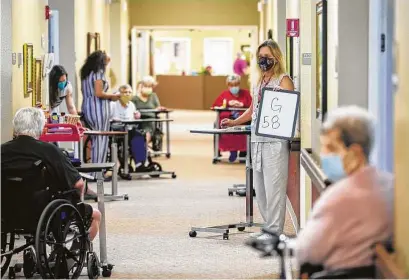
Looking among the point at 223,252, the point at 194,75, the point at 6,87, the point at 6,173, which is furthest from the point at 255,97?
the point at 194,75

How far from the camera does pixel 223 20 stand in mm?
23906

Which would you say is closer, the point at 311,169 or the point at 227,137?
the point at 311,169

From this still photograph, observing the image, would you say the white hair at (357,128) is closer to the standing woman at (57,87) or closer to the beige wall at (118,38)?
the standing woman at (57,87)

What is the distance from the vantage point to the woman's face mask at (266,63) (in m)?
8.28

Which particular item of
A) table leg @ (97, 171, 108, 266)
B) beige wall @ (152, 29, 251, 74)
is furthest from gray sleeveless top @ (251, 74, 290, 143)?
beige wall @ (152, 29, 251, 74)

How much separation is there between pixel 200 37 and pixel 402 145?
3416cm

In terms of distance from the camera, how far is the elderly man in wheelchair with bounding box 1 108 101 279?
6488mm

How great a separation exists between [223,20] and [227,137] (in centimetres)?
899

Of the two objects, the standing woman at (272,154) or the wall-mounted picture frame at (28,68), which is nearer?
the standing woman at (272,154)

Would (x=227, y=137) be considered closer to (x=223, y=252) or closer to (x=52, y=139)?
(x=52, y=139)

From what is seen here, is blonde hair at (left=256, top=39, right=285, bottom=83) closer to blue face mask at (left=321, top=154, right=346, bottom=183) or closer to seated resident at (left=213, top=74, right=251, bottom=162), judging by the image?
blue face mask at (left=321, top=154, right=346, bottom=183)

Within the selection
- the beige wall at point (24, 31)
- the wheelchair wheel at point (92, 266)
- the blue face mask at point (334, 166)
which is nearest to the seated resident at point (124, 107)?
the beige wall at point (24, 31)

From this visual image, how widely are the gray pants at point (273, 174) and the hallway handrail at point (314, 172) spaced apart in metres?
0.32

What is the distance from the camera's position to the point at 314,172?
21.5 feet
